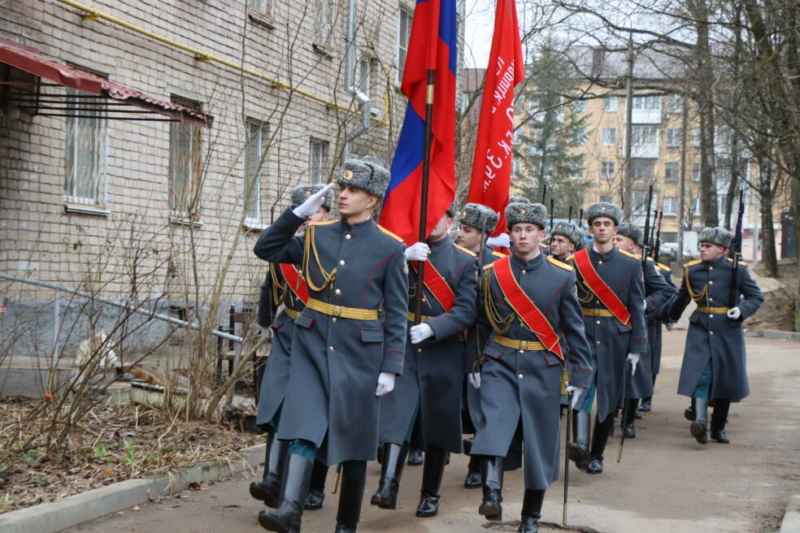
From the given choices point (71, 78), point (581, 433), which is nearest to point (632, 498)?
point (581, 433)

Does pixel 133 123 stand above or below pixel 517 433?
above

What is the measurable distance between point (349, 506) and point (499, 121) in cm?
462

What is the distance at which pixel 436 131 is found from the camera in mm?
7871

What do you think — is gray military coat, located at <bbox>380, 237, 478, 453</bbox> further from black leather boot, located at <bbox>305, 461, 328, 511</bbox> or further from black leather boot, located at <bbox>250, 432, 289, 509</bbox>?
black leather boot, located at <bbox>250, 432, 289, 509</bbox>

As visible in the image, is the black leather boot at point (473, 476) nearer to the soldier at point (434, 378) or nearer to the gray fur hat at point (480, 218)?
the soldier at point (434, 378)

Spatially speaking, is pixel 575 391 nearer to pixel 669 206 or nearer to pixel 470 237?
pixel 470 237

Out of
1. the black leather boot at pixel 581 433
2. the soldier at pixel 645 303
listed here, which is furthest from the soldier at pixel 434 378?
the soldier at pixel 645 303

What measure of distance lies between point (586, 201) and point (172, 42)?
5296 centimetres

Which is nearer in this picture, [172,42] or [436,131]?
[436,131]

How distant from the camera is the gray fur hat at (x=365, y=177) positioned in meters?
6.18

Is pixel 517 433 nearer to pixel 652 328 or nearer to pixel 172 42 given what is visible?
pixel 652 328

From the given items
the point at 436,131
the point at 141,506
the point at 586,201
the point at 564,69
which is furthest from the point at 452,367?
the point at 586,201

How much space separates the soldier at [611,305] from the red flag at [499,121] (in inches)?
32.9

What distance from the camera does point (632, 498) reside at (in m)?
8.22
